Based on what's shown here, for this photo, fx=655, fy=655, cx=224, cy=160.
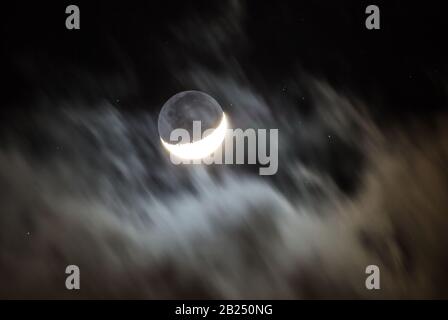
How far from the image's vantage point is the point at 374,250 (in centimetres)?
705

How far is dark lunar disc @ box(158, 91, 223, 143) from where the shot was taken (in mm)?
6762

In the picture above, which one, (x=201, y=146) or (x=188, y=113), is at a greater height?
(x=188, y=113)

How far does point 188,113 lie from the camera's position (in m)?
6.80

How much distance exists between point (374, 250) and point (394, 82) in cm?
182

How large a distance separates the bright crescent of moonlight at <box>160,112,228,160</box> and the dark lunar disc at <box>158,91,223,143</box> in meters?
0.08

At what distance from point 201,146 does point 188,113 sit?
15.1 inches
